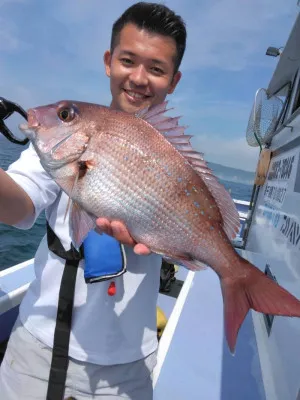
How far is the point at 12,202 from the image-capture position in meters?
1.54

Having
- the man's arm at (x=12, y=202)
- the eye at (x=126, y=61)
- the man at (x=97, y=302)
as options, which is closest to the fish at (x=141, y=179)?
the man's arm at (x=12, y=202)

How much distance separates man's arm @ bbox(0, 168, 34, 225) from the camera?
1479 mm

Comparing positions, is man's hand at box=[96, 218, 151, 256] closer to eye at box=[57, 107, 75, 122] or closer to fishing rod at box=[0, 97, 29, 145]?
eye at box=[57, 107, 75, 122]

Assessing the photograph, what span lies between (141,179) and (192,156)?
26 centimetres

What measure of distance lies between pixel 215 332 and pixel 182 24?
2453 millimetres

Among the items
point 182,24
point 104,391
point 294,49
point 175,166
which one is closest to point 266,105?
point 294,49

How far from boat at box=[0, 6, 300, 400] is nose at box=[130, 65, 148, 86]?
153cm

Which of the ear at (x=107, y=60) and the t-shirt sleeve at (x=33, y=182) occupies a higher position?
the ear at (x=107, y=60)

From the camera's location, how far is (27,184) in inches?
64.1

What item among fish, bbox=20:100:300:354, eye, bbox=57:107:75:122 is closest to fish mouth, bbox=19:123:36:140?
fish, bbox=20:100:300:354

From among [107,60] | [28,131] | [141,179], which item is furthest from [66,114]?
[107,60]

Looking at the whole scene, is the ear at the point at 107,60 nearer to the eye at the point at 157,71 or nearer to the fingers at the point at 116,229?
the eye at the point at 157,71

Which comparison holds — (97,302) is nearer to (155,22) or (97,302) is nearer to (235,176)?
(155,22)

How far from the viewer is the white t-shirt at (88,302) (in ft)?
5.46
